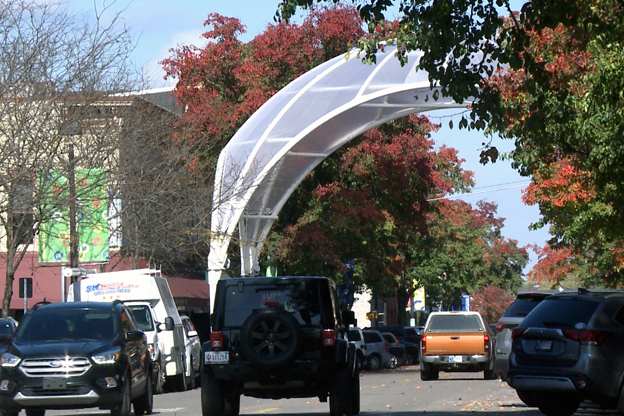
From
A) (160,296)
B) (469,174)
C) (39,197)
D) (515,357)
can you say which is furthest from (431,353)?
(469,174)

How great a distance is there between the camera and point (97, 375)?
50.7 ft

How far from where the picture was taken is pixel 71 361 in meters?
15.4

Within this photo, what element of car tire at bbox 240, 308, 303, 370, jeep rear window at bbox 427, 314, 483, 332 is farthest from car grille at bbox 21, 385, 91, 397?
jeep rear window at bbox 427, 314, 483, 332

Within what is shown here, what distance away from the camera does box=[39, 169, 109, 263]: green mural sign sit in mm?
23984

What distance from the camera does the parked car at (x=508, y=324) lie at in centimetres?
2042

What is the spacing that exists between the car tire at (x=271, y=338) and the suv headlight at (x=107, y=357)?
2.19 meters

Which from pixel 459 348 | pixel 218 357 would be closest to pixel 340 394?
pixel 218 357

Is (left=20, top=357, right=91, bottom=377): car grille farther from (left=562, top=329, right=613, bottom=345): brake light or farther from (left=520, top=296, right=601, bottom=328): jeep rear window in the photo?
(left=562, top=329, right=613, bottom=345): brake light

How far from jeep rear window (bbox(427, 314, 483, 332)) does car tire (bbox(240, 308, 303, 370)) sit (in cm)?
1576

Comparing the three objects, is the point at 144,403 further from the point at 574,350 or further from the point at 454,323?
the point at 454,323

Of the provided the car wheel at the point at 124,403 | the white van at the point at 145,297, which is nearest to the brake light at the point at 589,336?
the car wheel at the point at 124,403

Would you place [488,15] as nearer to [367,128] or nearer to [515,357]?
[515,357]

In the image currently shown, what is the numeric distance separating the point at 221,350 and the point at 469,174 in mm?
55221

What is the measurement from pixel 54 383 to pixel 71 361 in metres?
0.38
